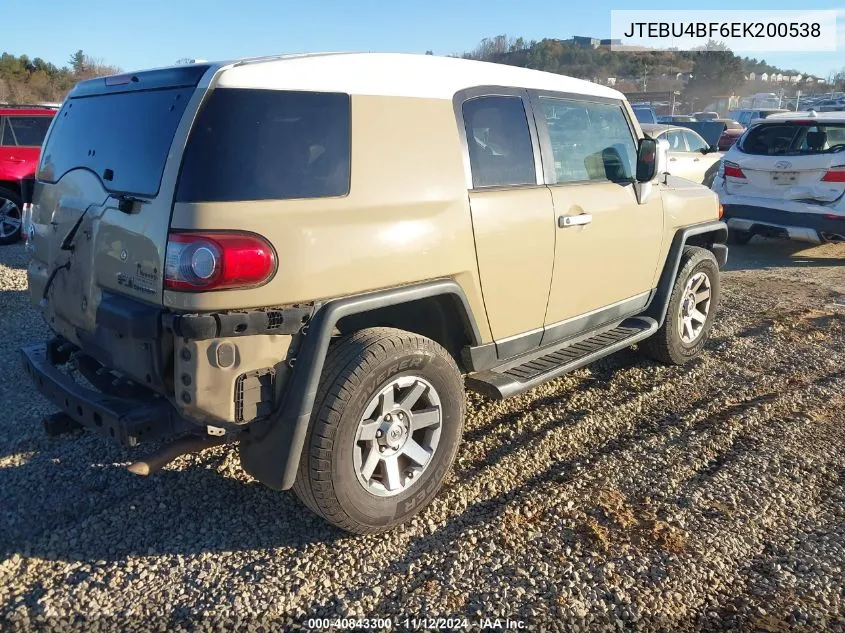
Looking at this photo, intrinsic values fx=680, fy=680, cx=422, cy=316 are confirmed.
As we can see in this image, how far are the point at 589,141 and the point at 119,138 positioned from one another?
2682 millimetres

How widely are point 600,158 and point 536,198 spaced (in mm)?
905

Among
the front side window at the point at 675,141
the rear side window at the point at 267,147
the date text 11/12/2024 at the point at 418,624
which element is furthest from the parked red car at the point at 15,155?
the front side window at the point at 675,141

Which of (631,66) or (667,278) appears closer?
(667,278)

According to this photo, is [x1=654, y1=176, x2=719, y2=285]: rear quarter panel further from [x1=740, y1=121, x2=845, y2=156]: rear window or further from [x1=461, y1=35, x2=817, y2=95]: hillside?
[x1=461, y1=35, x2=817, y2=95]: hillside

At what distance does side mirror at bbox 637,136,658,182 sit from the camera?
4.36m

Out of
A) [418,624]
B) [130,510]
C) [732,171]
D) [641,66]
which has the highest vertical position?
[641,66]

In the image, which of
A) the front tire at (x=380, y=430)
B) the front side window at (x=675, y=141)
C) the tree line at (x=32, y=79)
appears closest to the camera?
the front tire at (x=380, y=430)

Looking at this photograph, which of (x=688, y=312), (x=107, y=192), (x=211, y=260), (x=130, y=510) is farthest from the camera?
(x=688, y=312)

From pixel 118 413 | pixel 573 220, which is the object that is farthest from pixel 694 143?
pixel 118 413

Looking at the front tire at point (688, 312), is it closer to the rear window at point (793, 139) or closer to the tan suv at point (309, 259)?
the tan suv at point (309, 259)

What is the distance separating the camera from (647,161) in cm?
437

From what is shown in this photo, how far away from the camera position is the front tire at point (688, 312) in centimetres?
502

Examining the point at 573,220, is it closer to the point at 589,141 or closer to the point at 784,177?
the point at 589,141

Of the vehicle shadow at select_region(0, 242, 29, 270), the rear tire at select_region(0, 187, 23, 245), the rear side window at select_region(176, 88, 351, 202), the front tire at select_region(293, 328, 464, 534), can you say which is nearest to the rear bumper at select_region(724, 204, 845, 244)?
the front tire at select_region(293, 328, 464, 534)
